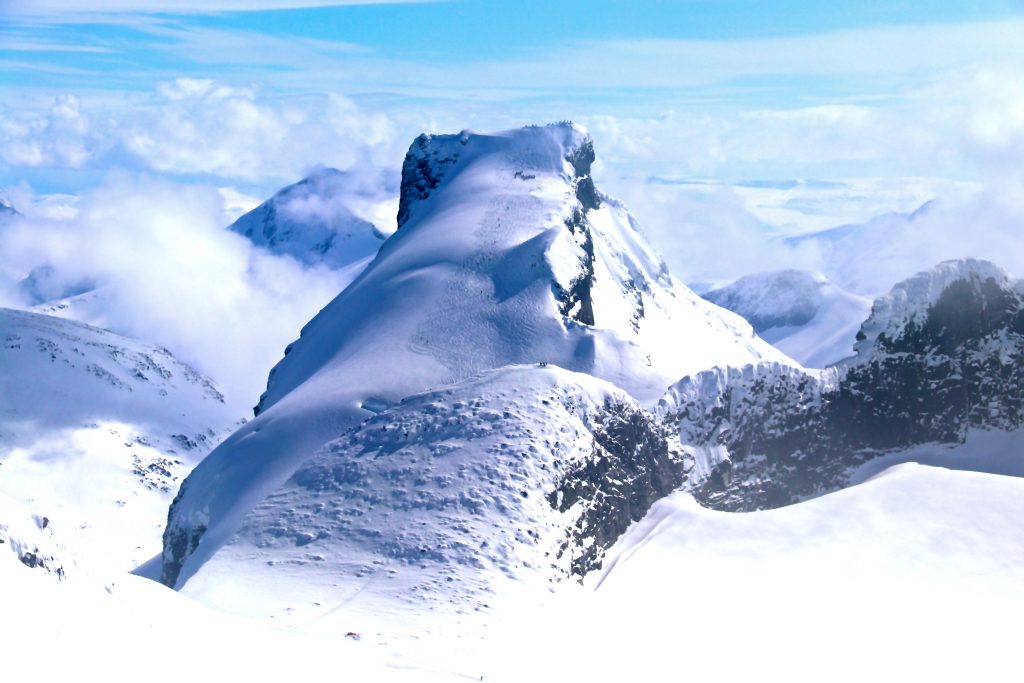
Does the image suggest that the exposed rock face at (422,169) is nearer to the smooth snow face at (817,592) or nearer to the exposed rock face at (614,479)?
the exposed rock face at (614,479)

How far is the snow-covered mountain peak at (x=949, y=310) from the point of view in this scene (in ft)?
277

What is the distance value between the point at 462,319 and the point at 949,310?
1682 inches

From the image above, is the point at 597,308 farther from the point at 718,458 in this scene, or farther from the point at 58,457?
the point at 58,457

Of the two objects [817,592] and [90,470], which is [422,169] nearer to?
Answer: [90,470]

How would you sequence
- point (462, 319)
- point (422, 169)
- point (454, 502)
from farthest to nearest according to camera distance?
point (422, 169), point (462, 319), point (454, 502)

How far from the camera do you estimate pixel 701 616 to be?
5728 cm

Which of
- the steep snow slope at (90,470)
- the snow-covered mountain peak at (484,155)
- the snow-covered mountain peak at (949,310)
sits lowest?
the steep snow slope at (90,470)

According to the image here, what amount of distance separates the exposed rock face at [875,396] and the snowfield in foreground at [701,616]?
707 centimetres

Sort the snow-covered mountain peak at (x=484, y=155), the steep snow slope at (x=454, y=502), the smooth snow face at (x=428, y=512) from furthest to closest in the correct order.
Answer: the snow-covered mountain peak at (x=484, y=155) < the steep snow slope at (x=454, y=502) < the smooth snow face at (x=428, y=512)

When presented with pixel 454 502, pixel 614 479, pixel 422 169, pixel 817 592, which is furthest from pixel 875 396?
pixel 422 169

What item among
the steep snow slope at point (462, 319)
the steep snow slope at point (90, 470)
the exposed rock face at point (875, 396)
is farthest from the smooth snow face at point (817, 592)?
the steep snow slope at point (90, 470)

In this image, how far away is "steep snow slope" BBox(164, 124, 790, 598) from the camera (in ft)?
260

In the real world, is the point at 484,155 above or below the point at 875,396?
above

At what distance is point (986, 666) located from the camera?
4894 cm
